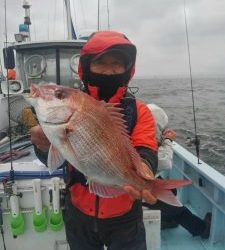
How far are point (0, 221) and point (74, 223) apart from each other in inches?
45.4

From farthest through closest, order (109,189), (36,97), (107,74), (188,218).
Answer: (188,218)
(107,74)
(109,189)
(36,97)

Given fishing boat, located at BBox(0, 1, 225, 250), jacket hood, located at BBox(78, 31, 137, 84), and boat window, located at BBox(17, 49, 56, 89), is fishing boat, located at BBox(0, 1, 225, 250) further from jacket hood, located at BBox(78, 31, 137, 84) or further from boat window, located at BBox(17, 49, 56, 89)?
jacket hood, located at BBox(78, 31, 137, 84)

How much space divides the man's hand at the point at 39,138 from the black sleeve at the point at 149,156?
0.60 metres

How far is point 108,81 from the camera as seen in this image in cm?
252

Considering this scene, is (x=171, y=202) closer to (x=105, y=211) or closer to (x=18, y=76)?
(x=105, y=211)

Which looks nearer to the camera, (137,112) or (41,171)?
(137,112)

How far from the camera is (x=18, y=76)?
7816 mm

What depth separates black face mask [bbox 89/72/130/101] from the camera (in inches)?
99.0

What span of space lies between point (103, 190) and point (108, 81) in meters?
0.81

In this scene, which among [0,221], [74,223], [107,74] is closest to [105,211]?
[74,223]

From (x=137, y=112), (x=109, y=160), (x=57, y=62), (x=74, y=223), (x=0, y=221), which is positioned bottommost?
(x=0, y=221)

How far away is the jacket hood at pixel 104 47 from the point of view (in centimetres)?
241

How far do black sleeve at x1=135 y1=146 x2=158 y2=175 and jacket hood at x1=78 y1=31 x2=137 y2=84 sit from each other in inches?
23.3

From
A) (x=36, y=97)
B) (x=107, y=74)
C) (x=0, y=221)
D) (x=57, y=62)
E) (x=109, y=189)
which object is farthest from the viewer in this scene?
(x=57, y=62)
